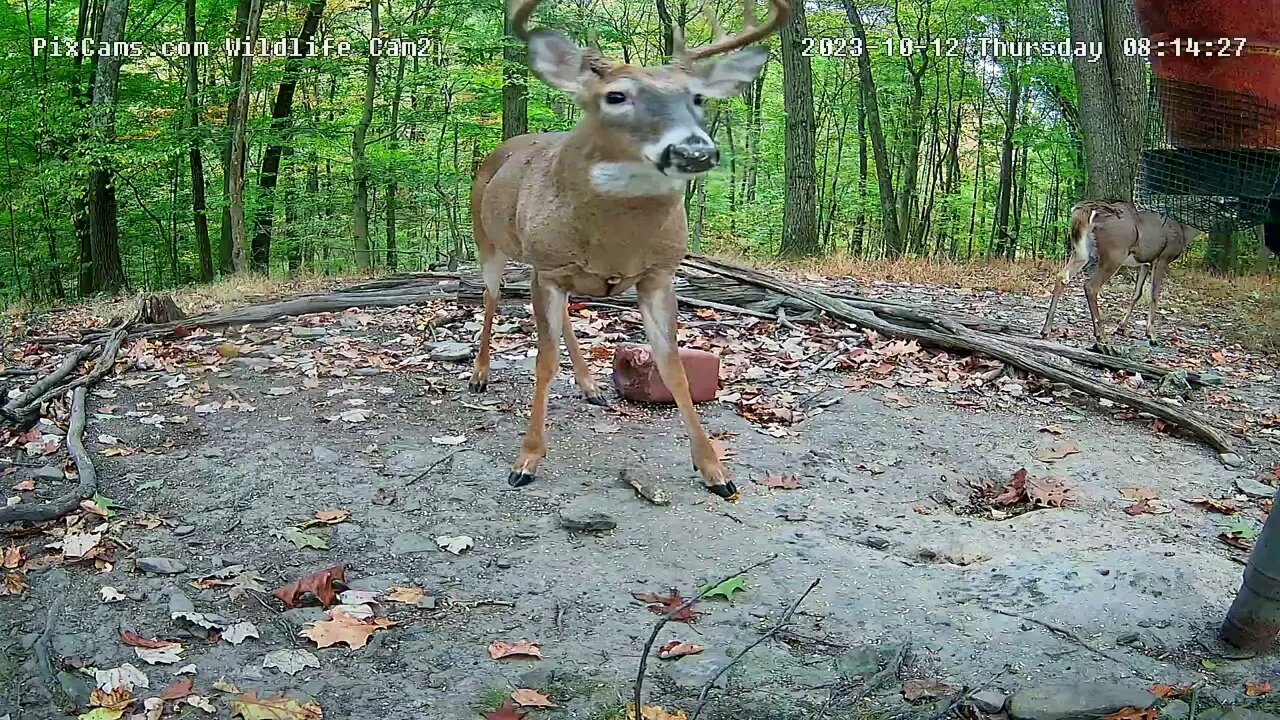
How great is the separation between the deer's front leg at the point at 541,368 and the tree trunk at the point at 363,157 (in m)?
9.67

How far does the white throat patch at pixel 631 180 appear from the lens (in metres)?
4.00

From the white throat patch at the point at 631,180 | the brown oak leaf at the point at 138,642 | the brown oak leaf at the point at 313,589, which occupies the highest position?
the white throat patch at the point at 631,180

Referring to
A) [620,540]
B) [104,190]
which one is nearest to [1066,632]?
[620,540]

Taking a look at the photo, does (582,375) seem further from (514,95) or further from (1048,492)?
(514,95)

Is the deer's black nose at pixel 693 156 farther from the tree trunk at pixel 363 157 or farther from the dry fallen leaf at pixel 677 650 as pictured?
the tree trunk at pixel 363 157

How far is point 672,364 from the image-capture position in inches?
187

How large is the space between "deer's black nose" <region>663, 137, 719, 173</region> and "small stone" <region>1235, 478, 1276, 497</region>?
3.06m

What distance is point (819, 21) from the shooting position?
20.3 m

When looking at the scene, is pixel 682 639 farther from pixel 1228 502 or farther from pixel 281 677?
pixel 1228 502

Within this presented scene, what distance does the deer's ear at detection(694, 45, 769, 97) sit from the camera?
411 centimetres

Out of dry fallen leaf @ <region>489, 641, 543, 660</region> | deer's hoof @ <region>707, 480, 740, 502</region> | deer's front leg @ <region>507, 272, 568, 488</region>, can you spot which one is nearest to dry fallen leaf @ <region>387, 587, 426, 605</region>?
dry fallen leaf @ <region>489, 641, 543, 660</region>

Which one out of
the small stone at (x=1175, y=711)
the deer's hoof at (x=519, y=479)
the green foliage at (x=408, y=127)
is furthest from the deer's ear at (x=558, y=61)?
the green foliage at (x=408, y=127)

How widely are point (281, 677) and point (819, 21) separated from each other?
19.2 metres

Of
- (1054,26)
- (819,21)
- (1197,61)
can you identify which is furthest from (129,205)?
(1197,61)
